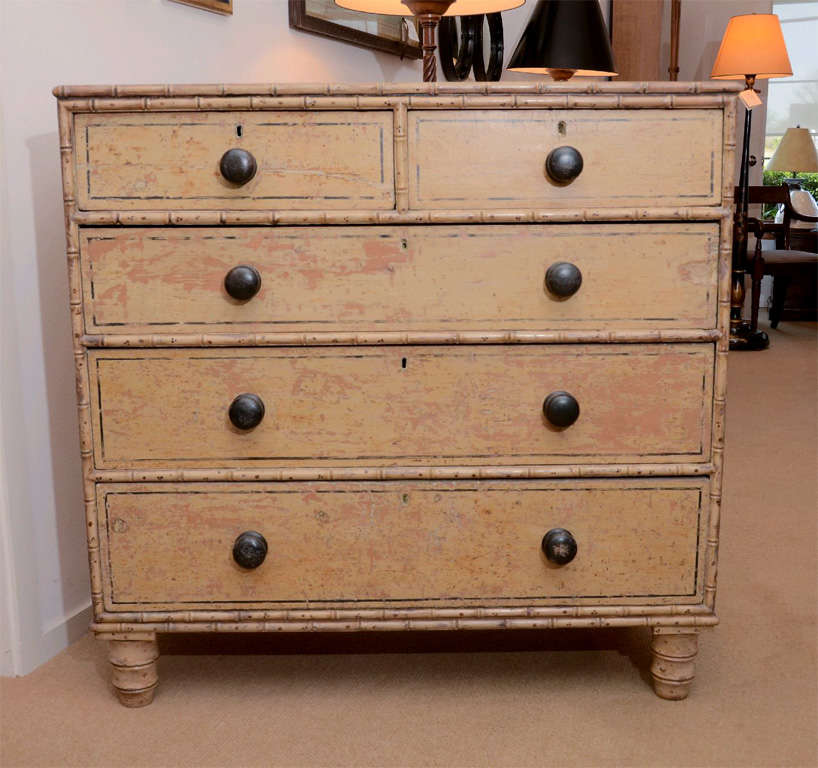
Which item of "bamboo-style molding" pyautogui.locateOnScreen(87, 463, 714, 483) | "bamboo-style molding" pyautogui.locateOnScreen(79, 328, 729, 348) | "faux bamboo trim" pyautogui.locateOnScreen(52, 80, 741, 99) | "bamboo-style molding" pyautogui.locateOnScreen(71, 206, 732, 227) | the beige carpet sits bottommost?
the beige carpet

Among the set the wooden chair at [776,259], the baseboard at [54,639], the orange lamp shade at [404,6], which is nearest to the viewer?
the baseboard at [54,639]

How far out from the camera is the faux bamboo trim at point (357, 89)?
5.14 feet

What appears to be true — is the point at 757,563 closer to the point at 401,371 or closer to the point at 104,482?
the point at 401,371

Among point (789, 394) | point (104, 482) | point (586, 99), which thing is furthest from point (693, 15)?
point (104, 482)

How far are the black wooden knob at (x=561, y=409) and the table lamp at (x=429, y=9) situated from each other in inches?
30.8

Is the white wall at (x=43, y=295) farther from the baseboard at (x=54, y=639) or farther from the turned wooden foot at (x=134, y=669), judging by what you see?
the turned wooden foot at (x=134, y=669)

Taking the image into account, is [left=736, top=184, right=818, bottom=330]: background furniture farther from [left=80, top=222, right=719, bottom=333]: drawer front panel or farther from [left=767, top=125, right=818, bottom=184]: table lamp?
[left=80, top=222, right=719, bottom=333]: drawer front panel

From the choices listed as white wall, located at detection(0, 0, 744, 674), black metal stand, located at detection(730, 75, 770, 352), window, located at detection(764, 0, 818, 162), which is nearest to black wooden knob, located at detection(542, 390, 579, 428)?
white wall, located at detection(0, 0, 744, 674)

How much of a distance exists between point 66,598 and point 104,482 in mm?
523

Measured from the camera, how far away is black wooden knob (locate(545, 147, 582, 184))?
158 cm

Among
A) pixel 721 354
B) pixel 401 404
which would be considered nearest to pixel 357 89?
pixel 401 404

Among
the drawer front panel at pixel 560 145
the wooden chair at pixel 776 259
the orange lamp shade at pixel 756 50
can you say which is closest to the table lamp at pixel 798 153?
the wooden chair at pixel 776 259

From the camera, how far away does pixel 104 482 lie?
1709 mm

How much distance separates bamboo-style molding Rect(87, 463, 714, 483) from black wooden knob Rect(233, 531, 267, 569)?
104 mm
